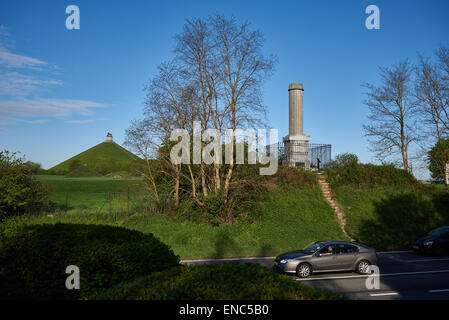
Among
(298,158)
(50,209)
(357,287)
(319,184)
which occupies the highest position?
(298,158)

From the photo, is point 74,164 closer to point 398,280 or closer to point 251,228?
point 251,228

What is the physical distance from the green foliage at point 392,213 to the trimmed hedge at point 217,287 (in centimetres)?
1725

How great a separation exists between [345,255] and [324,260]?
3.27ft

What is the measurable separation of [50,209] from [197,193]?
32.5 feet

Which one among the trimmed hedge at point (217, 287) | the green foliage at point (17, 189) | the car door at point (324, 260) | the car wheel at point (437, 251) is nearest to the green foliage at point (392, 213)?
the car wheel at point (437, 251)

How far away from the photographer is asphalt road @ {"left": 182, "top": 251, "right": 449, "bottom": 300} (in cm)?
1034

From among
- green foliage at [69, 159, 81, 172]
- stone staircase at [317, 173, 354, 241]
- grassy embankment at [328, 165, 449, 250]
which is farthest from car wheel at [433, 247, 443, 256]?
green foliage at [69, 159, 81, 172]

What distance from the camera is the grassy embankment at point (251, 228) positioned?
1766cm

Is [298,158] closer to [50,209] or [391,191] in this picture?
[391,191]

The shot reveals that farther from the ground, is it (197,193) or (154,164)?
(154,164)

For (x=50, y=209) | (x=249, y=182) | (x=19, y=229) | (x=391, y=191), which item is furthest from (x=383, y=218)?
(x=50, y=209)

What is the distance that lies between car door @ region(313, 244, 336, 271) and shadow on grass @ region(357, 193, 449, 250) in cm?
768

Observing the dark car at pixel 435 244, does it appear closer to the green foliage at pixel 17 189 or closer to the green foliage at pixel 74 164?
the green foliage at pixel 17 189

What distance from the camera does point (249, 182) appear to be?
21.3 m
